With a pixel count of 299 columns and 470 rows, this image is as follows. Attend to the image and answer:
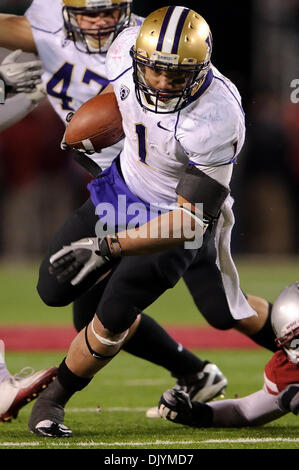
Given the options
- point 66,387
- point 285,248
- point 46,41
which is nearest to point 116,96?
point 46,41

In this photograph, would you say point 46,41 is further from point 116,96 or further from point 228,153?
point 228,153

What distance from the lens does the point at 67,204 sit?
10.6 metres

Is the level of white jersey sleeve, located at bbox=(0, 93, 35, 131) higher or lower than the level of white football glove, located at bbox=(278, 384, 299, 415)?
higher

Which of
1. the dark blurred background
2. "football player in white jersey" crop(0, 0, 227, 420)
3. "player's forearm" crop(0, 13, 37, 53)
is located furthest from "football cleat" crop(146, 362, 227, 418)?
the dark blurred background

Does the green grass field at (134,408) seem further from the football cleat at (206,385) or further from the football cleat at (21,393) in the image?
the football cleat at (206,385)

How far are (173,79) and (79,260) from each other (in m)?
→ 0.65

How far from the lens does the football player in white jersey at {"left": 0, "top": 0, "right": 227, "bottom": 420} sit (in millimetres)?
3902

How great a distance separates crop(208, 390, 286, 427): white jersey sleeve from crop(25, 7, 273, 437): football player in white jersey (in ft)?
1.45

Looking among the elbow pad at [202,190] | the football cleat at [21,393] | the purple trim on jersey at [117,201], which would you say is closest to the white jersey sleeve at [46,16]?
the purple trim on jersey at [117,201]

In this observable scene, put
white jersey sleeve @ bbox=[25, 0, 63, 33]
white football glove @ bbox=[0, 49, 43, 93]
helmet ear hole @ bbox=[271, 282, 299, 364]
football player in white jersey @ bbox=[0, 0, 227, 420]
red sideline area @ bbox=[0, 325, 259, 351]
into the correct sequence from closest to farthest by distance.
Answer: helmet ear hole @ bbox=[271, 282, 299, 364], football player in white jersey @ bbox=[0, 0, 227, 420], white football glove @ bbox=[0, 49, 43, 93], white jersey sleeve @ bbox=[25, 0, 63, 33], red sideline area @ bbox=[0, 325, 259, 351]

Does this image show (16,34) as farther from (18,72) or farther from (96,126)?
(96,126)

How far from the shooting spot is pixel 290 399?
10.8 ft

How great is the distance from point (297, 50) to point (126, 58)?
724 centimetres

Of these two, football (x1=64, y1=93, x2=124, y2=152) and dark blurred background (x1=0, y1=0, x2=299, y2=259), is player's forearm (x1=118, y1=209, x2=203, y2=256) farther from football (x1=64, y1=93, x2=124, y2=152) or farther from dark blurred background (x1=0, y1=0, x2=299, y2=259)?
dark blurred background (x1=0, y1=0, x2=299, y2=259)
